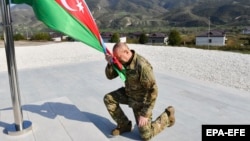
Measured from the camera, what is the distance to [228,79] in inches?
247

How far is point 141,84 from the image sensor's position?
2963mm

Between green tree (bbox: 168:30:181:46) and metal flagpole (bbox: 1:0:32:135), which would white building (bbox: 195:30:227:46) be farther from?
metal flagpole (bbox: 1:0:32:135)

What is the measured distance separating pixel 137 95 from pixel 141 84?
0.20 metres

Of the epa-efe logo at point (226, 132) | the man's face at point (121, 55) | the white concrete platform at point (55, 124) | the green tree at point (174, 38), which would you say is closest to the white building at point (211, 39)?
the green tree at point (174, 38)

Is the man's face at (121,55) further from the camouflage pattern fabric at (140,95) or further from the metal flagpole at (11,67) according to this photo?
the metal flagpole at (11,67)

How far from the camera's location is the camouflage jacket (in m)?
2.89

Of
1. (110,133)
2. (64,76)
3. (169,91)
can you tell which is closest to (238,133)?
(110,133)

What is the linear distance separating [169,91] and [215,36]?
66.8 meters

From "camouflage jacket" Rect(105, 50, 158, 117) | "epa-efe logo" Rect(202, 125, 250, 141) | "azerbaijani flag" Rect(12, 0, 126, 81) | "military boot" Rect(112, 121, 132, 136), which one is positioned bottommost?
"epa-efe logo" Rect(202, 125, 250, 141)

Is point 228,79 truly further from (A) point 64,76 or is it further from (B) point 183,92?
(A) point 64,76

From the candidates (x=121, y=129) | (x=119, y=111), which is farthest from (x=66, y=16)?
(x=121, y=129)

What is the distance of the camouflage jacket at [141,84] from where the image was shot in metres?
2.89

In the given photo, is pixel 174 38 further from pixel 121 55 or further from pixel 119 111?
pixel 121 55

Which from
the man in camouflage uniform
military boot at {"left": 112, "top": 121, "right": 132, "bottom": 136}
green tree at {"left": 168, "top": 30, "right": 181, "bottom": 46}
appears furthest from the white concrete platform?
green tree at {"left": 168, "top": 30, "right": 181, "bottom": 46}
